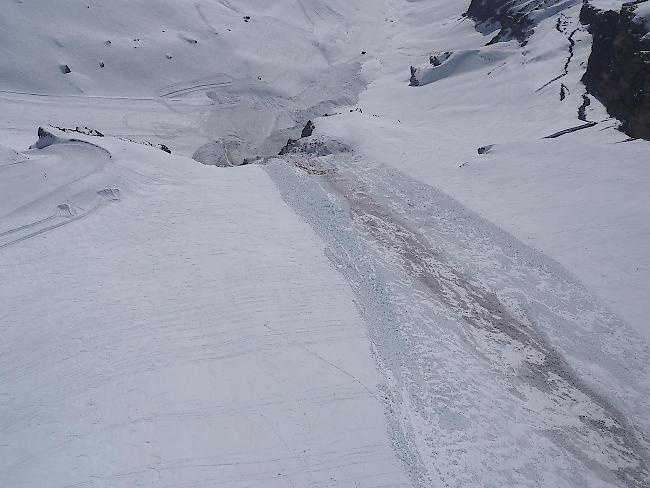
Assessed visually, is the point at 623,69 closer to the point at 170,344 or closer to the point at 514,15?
the point at 514,15

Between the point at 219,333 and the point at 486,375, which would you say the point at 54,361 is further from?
the point at 486,375

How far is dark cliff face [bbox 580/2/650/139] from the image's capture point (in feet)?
Answer: 68.1

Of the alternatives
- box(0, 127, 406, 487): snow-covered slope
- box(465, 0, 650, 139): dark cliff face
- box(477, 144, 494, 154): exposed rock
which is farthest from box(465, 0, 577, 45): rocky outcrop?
box(0, 127, 406, 487): snow-covered slope

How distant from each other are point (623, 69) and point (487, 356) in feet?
60.4

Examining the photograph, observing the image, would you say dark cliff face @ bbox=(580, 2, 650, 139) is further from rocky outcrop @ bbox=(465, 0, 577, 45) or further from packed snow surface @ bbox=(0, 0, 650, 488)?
rocky outcrop @ bbox=(465, 0, 577, 45)

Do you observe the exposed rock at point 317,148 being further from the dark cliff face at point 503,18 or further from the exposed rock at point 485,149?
the dark cliff face at point 503,18

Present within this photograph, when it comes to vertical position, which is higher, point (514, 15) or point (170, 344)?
point (514, 15)

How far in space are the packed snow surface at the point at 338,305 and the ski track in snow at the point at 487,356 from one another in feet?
0.18

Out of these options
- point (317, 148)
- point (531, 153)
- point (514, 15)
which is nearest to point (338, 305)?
point (317, 148)

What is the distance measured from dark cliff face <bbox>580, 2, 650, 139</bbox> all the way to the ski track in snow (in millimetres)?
9478

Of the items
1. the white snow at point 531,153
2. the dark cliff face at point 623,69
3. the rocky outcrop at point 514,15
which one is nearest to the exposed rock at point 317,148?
the white snow at point 531,153

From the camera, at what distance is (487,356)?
12.6m

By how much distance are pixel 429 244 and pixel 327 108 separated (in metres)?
20.8

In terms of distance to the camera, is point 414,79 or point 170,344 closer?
point 170,344
